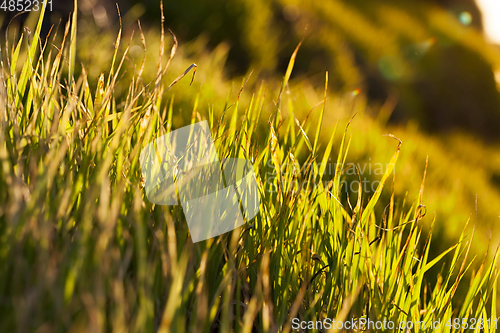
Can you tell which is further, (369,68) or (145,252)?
(369,68)

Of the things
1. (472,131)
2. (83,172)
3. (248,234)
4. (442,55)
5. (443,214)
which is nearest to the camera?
(83,172)

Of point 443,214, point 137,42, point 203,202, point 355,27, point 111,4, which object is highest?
point 355,27

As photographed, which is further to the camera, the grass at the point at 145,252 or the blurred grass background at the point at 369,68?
the blurred grass background at the point at 369,68

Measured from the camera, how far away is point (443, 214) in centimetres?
155

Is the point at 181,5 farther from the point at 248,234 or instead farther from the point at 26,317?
the point at 26,317

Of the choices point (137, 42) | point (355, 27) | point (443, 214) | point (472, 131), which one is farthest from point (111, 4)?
point (472, 131)

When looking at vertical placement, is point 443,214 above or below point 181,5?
below

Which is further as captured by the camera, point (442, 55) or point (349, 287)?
point (442, 55)

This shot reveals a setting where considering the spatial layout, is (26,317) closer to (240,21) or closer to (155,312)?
(155,312)

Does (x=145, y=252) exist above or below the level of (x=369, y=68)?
below

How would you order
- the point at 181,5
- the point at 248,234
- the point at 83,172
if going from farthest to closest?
the point at 181,5, the point at 248,234, the point at 83,172

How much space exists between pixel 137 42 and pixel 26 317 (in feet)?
6.31

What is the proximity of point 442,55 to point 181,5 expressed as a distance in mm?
3859

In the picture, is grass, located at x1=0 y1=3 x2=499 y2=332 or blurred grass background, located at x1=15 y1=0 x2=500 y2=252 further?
blurred grass background, located at x1=15 y1=0 x2=500 y2=252
